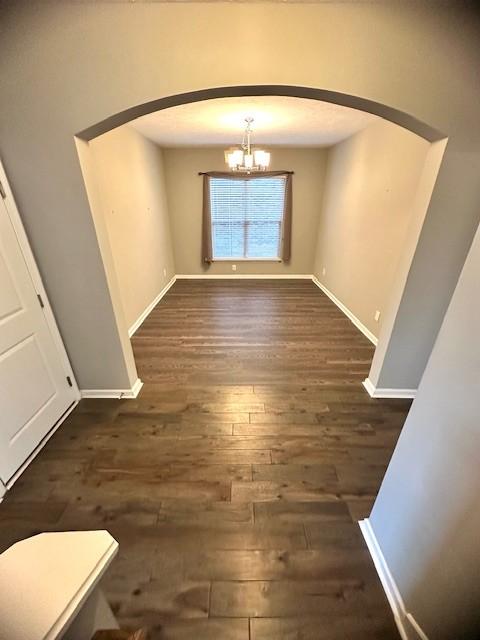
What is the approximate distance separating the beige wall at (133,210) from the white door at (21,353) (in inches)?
34.1

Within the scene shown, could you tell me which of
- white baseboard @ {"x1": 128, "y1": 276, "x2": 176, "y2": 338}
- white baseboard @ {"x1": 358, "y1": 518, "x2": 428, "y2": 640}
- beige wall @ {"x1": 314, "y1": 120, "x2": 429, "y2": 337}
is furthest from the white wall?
white baseboard @ {"x1": 128, "y1": 276, "x2": 176, "y2": 338}

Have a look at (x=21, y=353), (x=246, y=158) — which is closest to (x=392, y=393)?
(x=21, y=353)

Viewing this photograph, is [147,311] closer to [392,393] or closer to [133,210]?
[133,210]

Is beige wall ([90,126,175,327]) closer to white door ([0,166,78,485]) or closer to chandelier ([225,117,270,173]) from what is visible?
white door ([0,166,78,485])

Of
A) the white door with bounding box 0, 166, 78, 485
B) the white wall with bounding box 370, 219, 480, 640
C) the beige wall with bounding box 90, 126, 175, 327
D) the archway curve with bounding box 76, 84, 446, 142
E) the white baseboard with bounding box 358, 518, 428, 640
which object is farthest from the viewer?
the beige wall with bounding box 90, 126, 175, 327

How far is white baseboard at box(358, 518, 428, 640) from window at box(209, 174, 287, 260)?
5.17 metres

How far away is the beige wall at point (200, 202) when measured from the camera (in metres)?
5.12

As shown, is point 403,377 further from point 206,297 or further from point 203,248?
point 203,248

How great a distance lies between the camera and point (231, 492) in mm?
1573

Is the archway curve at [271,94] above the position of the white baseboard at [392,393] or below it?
above

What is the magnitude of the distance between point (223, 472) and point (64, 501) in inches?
36.8

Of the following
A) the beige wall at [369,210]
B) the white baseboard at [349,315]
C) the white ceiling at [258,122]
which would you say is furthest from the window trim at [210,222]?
the white baseboard at [349,315]

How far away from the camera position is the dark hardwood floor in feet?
3.71

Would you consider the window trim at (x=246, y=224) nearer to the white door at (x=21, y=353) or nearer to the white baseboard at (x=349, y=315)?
the white baseboard at (x=349, y=315)
